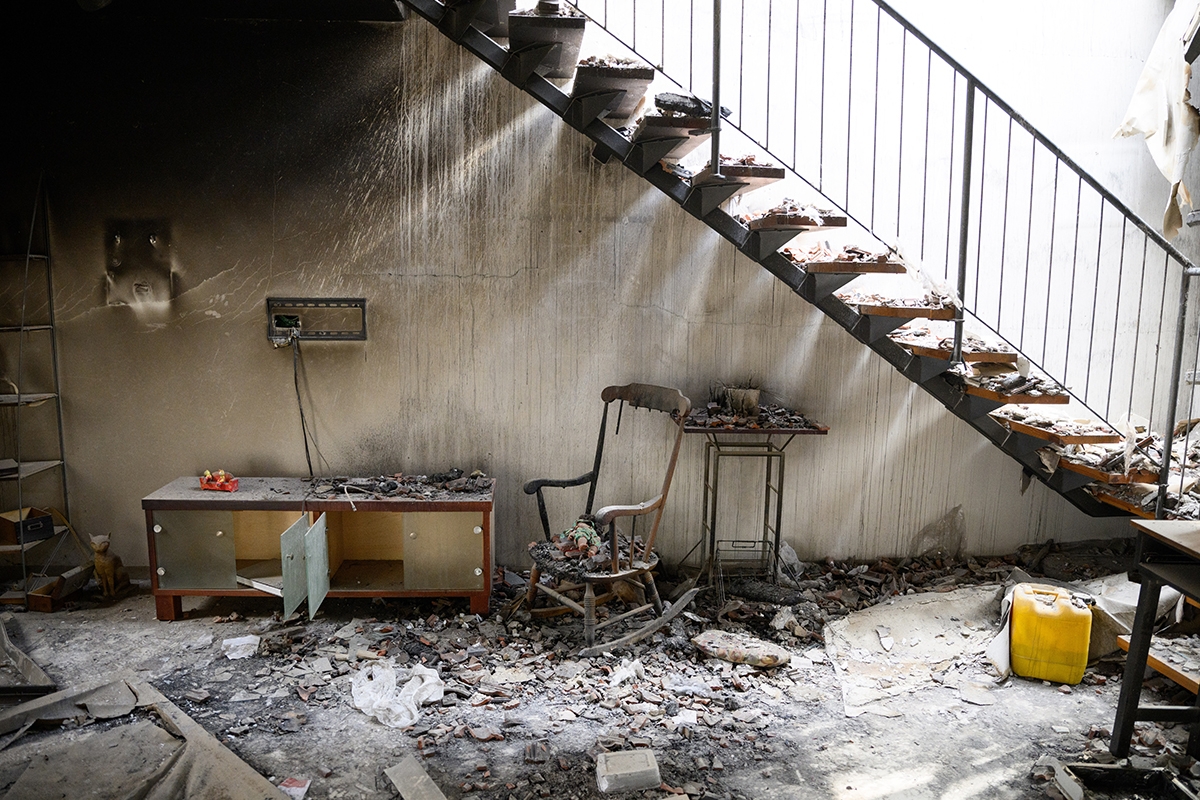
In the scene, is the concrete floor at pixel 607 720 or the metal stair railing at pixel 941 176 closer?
the concrete floor at pixel 607 720

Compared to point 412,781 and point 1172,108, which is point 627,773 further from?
point 1172,108

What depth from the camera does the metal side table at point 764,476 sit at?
4578mm

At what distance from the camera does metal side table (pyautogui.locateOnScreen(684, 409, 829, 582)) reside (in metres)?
4.58

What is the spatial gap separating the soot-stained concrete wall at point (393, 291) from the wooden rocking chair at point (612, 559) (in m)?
0.44

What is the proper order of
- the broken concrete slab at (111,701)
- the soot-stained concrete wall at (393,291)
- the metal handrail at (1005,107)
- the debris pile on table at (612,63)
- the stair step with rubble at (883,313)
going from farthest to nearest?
the soot-stained concrete wall at (393,291) < the stair step with rubble at (883,313) < the debris pile on table at (612,63) < the metal handrail at (1005,107) < the broken concrete slab at (111,701)

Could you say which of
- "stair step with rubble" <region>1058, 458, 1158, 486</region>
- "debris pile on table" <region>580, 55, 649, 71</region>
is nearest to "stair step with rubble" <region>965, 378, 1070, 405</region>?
"stair step with rubble" <region>1058, 458, 1158, 486</region>

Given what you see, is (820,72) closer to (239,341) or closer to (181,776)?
(239,341)

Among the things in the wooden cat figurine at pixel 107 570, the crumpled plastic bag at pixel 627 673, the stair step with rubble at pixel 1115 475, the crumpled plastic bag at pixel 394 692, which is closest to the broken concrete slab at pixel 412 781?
the crumpled plastic bag at pixel 394 692

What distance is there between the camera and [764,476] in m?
5.22

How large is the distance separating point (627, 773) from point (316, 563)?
2.17 metres

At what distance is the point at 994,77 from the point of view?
495cm

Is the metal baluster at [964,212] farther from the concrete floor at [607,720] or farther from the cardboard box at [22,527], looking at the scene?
the cardboard box at [22,527]

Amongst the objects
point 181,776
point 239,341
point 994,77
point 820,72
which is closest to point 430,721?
point 181,776

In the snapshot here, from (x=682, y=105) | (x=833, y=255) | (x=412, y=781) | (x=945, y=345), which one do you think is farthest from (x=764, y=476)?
(x=412, y=781)
